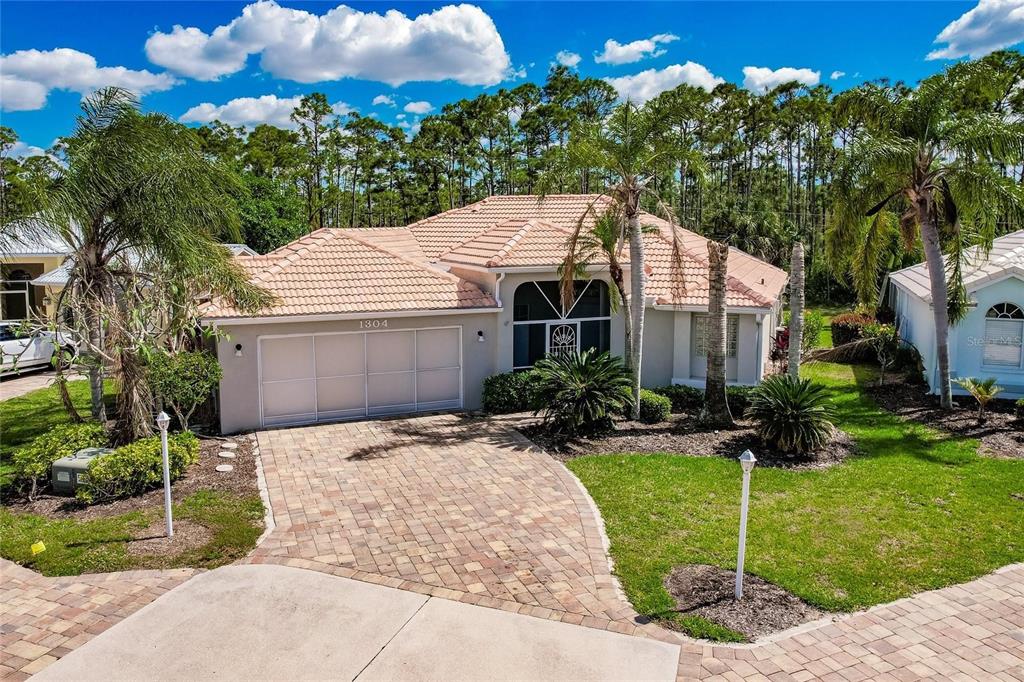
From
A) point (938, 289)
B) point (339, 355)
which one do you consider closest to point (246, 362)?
point (339, 355)

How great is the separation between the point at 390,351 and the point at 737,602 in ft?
38.2

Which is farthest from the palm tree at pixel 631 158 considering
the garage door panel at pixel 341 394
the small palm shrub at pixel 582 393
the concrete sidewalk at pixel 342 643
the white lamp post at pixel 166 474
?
the concrete sidewalk at pixel 342 643

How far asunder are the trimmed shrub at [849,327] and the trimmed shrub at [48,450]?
24061 mm

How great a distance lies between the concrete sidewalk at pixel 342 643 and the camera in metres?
7.84

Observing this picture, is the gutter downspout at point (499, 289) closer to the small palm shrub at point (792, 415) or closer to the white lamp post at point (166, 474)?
the small palm shrub at point (792, 415)

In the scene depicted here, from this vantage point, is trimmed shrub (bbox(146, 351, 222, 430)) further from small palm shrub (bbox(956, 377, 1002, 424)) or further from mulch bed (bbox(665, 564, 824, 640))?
small palm shrub (bbox(956, 377, 1002, 424))

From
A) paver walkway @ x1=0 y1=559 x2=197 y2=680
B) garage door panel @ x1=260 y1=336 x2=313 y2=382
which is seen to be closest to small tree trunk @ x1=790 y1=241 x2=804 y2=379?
garage door panel @ x1=260 y1=336 x2=313 y2=382

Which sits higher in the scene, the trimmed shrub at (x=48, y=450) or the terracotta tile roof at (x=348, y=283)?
the terracotta tile roof at (x=348, y=283)

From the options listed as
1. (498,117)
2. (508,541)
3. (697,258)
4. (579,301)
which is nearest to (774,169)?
(498,117)

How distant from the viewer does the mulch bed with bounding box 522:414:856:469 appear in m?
15.2

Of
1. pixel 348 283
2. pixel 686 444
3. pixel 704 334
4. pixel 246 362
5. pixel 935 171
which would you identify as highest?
pixel 935 171

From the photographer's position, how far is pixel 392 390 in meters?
19.0

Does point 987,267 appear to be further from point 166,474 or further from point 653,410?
point 166,474

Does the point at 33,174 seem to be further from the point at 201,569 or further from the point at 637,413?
the point at 637,413
